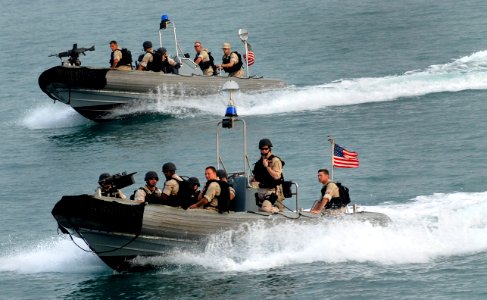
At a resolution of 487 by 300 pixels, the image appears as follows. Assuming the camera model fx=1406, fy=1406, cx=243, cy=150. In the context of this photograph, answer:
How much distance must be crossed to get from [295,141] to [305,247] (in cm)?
1223

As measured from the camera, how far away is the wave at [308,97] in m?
46.5

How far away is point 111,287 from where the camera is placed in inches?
1118

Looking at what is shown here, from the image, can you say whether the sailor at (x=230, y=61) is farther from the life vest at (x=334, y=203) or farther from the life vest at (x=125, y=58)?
the life vest at (x=334, y=203)

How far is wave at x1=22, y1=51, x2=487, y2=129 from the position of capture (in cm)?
4650

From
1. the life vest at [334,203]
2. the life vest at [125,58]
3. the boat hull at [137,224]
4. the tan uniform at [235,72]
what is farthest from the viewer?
the tan uniform at [235,72]

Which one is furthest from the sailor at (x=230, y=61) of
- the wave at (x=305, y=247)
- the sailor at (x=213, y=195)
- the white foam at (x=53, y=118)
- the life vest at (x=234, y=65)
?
the sailor at (x=213, y=195)

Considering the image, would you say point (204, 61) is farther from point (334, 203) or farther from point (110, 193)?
point (110, 193)

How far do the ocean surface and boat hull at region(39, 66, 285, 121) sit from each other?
0.51 m

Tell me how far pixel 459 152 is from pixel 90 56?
26.7 metres

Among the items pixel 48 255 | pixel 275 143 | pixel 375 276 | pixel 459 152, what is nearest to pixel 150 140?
pixel 275 143

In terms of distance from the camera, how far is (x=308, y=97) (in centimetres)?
4769

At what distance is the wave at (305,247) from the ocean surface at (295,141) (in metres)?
0.03

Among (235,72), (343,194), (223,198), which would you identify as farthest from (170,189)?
(235,72)

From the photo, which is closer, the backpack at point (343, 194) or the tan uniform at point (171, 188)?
A: the tan uniform at point (171, 188)
